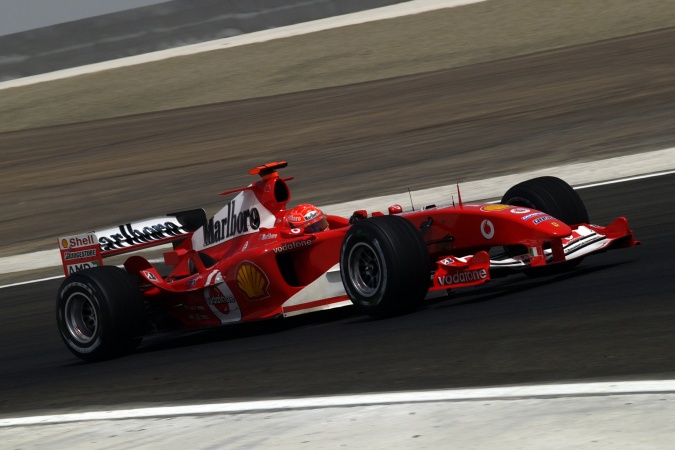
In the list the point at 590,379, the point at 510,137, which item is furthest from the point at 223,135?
the point at 590,379

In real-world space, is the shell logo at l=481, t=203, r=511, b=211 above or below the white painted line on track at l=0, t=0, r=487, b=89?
below

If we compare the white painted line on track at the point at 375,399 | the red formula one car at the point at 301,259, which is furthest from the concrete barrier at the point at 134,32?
the white painted line on track at the point at 375,399

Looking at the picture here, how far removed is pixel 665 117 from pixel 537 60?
10482 mm

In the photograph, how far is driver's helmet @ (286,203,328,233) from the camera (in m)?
9.16

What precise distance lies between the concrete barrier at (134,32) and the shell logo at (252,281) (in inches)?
1363

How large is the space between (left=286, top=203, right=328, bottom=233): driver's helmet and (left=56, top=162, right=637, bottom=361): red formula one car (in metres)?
0.01

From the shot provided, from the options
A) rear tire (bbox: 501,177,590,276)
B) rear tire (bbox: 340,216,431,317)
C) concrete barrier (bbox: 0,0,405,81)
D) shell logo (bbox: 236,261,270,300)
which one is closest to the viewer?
rear tire (bbox: 340,216,431,317)

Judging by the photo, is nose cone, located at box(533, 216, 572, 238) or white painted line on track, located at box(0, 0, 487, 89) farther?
white painted line on track, located at box(0, 0, 487, 89)

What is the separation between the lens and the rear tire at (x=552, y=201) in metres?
8.91

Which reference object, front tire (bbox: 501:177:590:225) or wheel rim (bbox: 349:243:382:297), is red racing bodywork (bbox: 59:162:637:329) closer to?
front tire (bbox: 501:177:590:225)

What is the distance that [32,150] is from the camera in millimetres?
30234

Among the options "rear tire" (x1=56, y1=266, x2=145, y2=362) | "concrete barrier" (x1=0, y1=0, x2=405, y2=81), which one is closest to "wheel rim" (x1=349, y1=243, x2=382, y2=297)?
"rear tire" (x1=56, y1=266, x2=145, y2=362)

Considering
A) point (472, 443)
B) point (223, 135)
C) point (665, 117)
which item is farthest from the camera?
point (223, 135)

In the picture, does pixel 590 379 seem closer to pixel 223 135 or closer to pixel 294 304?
pixel 294 304
